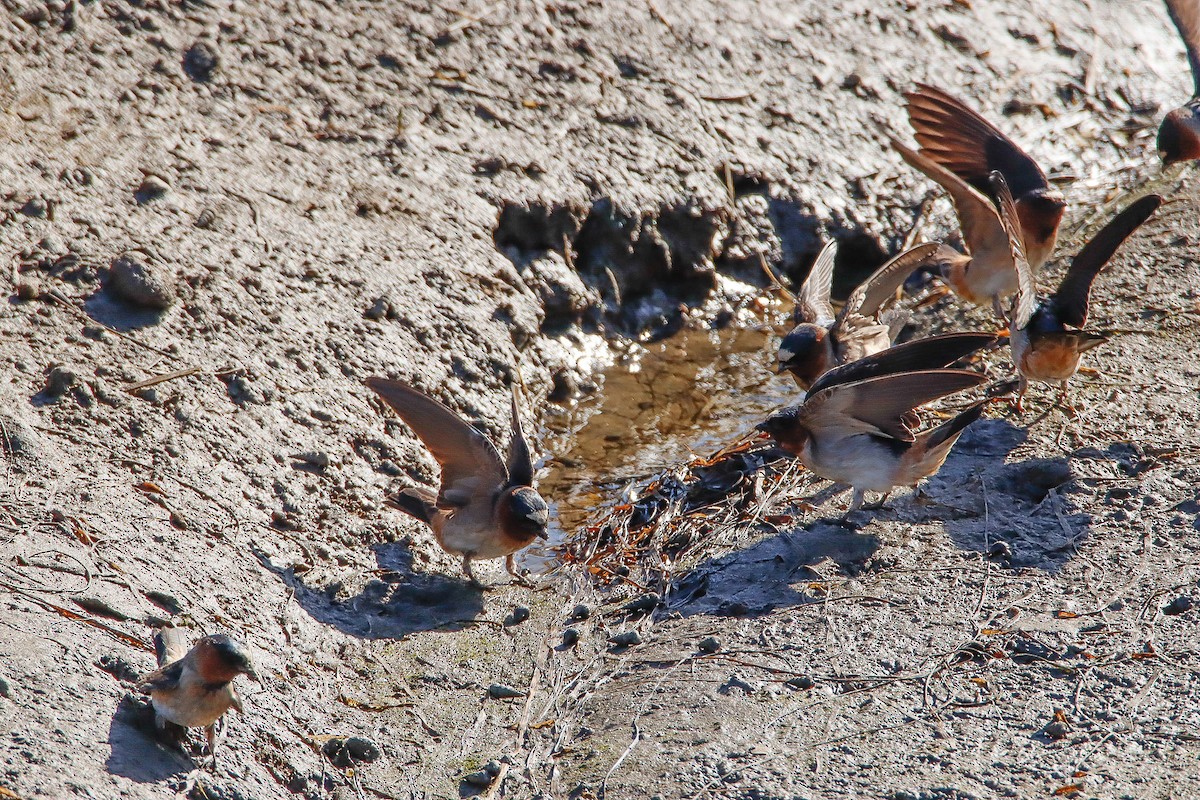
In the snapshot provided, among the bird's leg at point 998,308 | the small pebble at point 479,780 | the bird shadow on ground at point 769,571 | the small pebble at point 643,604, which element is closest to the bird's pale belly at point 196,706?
the small pebble at point 479,780

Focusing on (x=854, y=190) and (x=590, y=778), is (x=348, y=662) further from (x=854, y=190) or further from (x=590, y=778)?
(x=854, y=190)

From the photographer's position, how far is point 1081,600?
16.8 ft

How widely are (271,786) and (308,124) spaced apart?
14.8 feet

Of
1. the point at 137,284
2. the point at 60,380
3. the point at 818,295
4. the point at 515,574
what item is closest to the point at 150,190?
the point at 137,284

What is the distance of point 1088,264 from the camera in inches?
248

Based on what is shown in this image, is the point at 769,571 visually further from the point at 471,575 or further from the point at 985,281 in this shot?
the point at 985,281

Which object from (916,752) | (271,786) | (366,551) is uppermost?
(916,752)

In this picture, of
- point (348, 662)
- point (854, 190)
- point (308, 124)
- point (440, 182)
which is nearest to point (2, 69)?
point (308, 124)

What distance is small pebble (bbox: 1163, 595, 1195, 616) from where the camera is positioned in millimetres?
4988

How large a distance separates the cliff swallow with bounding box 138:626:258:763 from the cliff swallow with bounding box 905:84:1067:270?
19.0 feet

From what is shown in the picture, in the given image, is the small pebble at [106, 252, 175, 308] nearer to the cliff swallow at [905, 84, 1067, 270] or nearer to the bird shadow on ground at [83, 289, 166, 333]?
the bird shadow on ground at [83, 289, 166, 333]

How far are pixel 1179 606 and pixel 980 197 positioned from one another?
2.88m

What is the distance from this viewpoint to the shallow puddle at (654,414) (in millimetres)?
6648

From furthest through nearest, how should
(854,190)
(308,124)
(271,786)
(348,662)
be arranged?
1. (854,190)
2. (308,124)
3. (348,662)
4. (271,786)
